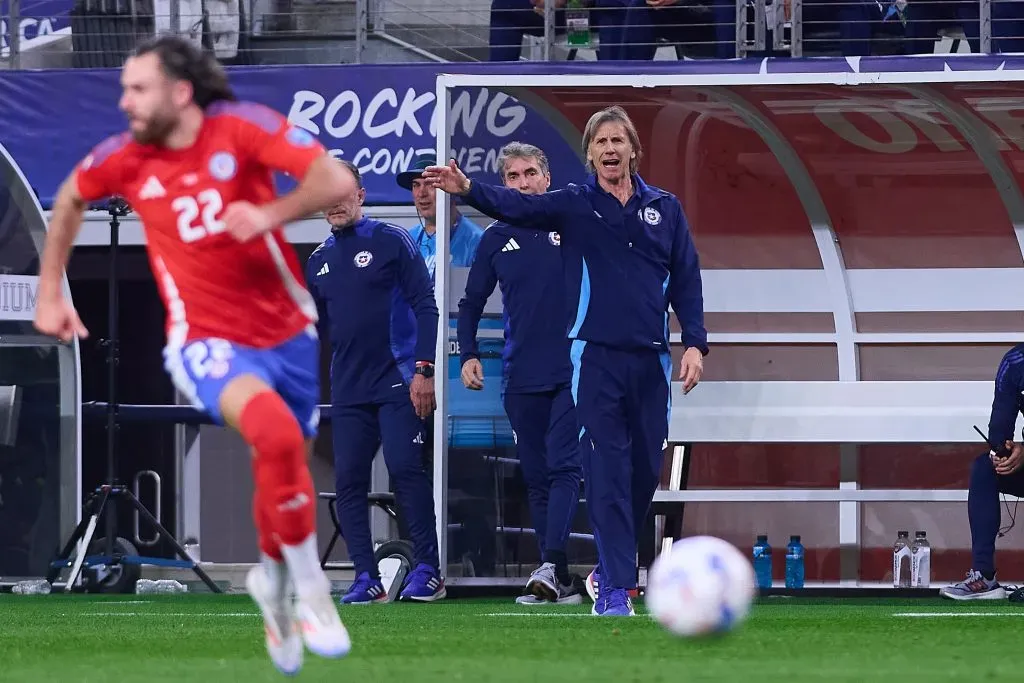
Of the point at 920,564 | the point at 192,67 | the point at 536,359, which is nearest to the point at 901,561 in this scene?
the point at 920,564

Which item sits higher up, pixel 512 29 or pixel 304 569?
pixel 512 29

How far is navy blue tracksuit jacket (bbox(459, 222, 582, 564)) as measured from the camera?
9344 mm

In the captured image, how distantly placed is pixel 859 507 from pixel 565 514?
101 inches

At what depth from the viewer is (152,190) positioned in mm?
5441

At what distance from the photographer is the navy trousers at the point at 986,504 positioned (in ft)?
31.7

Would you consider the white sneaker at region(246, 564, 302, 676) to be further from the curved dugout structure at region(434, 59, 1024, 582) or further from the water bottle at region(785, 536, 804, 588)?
the water bottle at region(785, 536, 804, 588)

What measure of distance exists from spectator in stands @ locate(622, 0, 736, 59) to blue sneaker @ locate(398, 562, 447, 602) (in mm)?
4262

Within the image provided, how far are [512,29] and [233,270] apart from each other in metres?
8.44

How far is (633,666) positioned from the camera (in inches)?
209

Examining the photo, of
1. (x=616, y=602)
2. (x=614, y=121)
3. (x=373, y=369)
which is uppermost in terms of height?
(x=614, y=121)

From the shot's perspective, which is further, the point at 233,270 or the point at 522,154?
the point at 522,154

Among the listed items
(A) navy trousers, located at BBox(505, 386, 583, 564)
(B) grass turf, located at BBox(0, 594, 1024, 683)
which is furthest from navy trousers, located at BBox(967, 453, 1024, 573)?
(A) navy trousers, located at BBox(505, 386, 583, 564)

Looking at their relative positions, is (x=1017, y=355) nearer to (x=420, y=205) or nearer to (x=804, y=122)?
(x=804, y=122)

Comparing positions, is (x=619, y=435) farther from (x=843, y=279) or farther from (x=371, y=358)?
(x=843, y=279)
